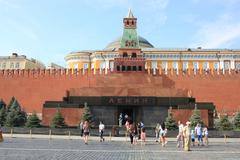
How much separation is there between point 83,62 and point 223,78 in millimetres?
22500

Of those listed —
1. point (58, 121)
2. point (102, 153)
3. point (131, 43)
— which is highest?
point (131, 43)

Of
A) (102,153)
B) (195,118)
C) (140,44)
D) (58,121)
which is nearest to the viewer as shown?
(102,153)

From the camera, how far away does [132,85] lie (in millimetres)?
28766

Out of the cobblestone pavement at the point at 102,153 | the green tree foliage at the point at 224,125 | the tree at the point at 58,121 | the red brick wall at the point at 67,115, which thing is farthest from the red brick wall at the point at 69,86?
the cobblestone pavement at the point at 102,153

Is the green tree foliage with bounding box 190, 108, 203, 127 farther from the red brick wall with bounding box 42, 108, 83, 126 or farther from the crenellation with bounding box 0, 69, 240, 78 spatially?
the crenellation with bounding box 0, 69, 240, 78

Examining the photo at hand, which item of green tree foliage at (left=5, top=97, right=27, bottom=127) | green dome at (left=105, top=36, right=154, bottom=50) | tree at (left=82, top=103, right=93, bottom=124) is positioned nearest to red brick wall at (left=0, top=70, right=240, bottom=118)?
green tree foliage at (left=5, top=97, right=27, bottom=127)

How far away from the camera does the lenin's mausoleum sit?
24.3 metres

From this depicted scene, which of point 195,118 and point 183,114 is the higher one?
point 183,114

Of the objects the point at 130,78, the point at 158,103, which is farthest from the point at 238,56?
the point at 158,103

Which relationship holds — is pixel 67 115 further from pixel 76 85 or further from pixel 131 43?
pixel 131 43

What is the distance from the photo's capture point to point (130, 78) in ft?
97.9

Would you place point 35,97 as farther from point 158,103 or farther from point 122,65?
point 158,103

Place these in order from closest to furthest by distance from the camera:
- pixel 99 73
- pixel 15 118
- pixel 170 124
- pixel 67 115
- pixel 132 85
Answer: pixel 170 124 < pixel 15 118 < pixel 67 115 < pixel 132 85 < pixel 99 73

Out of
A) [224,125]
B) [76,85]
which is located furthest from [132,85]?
[224,125]
